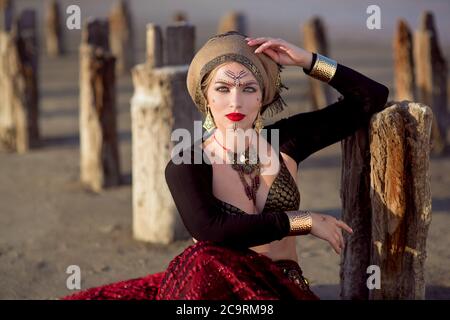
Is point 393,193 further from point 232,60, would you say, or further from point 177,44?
point 177,44

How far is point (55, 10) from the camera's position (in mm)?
15719

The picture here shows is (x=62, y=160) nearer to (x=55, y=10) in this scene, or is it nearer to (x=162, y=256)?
(x=162, y=256)

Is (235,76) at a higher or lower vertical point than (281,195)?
higher

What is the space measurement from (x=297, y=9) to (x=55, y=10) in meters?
9.81

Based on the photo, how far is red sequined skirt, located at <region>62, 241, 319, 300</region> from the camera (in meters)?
3.60

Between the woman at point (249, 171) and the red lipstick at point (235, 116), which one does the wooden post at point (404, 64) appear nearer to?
the woman at point (249, 171)

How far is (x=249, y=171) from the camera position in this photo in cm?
389

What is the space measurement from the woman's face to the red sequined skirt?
54 cm

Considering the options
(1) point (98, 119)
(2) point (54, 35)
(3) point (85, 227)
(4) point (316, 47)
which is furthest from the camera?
(2) point (54, 35)

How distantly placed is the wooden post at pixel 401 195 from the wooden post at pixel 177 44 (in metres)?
2.21

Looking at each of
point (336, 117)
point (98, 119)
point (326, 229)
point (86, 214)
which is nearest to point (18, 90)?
point (98, 119)

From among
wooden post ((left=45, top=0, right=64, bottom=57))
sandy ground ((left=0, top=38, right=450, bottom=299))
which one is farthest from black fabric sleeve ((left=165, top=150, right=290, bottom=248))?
wooden post ((left=45, top=0, right=64, bottom=57))

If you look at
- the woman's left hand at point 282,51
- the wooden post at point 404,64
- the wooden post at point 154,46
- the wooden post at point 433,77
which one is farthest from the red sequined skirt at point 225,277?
the wooden post at point 433,77

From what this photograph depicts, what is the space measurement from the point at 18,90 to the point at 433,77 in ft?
13.1
